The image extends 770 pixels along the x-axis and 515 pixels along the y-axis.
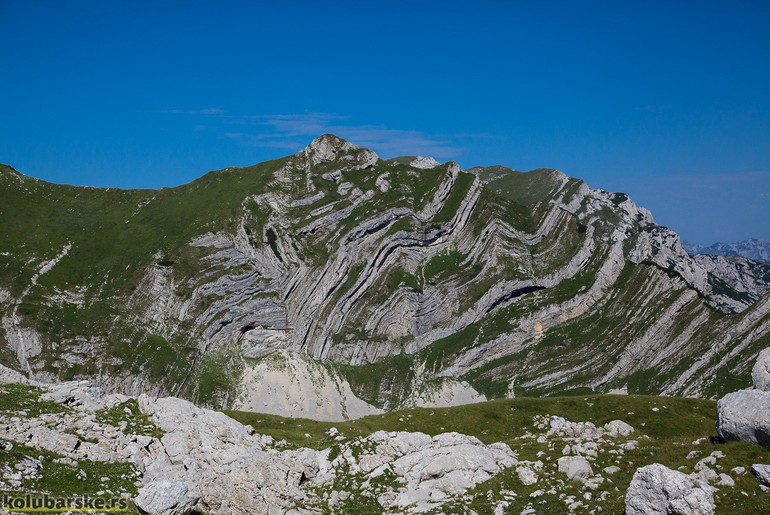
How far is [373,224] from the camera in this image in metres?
159

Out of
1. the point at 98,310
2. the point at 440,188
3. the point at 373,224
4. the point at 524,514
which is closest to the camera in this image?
the point at 524,514

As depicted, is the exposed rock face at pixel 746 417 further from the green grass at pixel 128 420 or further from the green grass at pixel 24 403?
the green grass at pixel 24 403

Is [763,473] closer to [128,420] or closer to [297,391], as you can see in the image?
[128,420]

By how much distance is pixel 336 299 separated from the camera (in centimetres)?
14925

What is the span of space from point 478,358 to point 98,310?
92.0m

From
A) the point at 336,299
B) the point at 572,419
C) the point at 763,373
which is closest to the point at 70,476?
the point at 763,373

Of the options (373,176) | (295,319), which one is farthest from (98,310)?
(373,176)

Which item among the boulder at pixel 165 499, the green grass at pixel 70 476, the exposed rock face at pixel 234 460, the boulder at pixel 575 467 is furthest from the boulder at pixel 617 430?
the green grass at pixel 70 476

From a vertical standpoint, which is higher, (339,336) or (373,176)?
(373,176)

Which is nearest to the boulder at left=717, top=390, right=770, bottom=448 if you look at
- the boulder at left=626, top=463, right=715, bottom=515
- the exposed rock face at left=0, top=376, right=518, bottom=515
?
the boulder at left=626, top=463, right=715, bottom=515

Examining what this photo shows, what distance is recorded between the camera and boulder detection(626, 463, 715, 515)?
2725 cm

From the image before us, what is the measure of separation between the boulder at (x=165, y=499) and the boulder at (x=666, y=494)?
78.7ft

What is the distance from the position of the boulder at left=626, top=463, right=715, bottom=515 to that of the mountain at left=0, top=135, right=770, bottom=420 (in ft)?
336

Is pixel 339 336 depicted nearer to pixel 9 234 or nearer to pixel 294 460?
pixel 9 234
